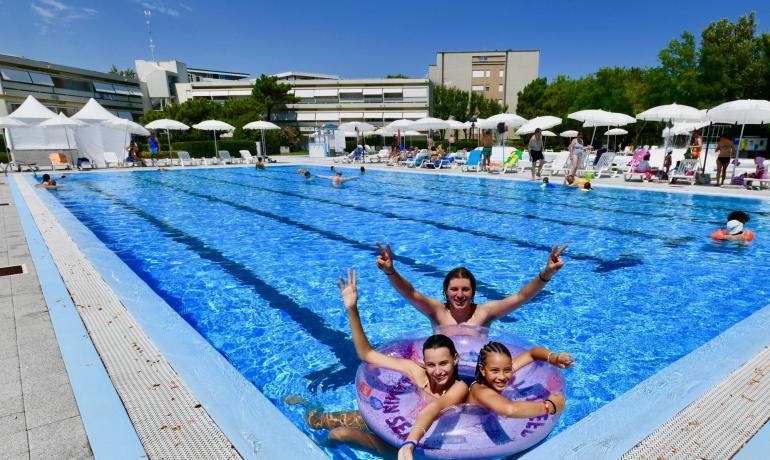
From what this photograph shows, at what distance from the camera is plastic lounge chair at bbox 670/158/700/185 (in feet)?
42.6

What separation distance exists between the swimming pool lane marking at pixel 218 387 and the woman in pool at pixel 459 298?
1.12 m

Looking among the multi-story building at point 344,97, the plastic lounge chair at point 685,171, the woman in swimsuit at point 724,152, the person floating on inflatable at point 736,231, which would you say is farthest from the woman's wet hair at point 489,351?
the multi-story building at point 344,97

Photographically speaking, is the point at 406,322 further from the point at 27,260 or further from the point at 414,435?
the point at 27,260

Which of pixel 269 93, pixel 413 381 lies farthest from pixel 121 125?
pixel 269 93

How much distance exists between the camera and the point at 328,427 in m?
2.61

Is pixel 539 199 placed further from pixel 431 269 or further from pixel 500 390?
pixel 500 390

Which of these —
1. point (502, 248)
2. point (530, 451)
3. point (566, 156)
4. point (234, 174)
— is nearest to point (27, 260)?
point (530, 451)

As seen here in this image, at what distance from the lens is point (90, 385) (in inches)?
98.9

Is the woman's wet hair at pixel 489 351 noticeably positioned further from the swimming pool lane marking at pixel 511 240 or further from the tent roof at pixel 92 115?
the tent roof at pixel 92 115

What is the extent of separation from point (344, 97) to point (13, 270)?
5988 cm

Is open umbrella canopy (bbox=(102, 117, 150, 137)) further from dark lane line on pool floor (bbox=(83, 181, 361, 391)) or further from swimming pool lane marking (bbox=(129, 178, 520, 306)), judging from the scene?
dark lane line on pool floor (bbox=(83, 181, 361, 391))

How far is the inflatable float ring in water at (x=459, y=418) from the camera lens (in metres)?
2.05

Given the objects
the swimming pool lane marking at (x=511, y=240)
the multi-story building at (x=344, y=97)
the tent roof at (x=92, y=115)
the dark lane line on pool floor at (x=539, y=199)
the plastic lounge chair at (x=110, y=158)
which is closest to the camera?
the swimming pool lane marking at (x=511, y=240)

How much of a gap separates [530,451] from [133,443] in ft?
6.49
